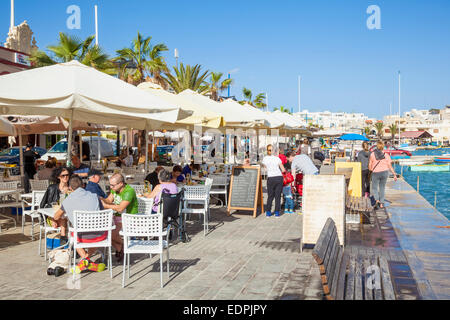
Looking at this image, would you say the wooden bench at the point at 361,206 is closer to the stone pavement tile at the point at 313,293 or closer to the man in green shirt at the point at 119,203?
the stone pavement tile at the point at 313,293

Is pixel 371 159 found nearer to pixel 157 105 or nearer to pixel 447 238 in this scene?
pixel 447 238

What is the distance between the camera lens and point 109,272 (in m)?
5.85

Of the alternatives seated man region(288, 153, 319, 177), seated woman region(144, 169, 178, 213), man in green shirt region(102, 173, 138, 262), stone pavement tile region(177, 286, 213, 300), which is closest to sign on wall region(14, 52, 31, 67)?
seated man region(288, 153, 319, 177)

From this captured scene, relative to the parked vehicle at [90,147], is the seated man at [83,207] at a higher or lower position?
lower

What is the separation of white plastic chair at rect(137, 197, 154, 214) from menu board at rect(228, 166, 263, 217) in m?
3.96

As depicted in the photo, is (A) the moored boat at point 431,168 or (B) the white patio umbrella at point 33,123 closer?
(B) the white patio umbrella at point 33,123

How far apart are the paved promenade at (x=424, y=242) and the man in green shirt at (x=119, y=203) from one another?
416 centimetres

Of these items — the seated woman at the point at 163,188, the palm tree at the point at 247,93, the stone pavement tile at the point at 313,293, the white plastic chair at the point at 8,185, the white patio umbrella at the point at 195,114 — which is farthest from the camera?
the palm tree at the point at 247,93

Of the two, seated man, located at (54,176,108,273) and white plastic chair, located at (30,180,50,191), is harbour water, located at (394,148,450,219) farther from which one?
seated man, located at (54,176,108,273)

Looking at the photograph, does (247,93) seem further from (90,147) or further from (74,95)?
(74,95)

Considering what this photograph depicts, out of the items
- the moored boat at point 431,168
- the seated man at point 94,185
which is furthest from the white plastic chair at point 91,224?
the moored boat at point 431,168

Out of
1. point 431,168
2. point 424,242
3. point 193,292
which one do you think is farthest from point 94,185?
point 431,168

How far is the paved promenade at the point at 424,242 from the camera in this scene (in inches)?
214

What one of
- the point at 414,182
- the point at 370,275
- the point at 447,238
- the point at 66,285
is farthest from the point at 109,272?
the point at 414,182
